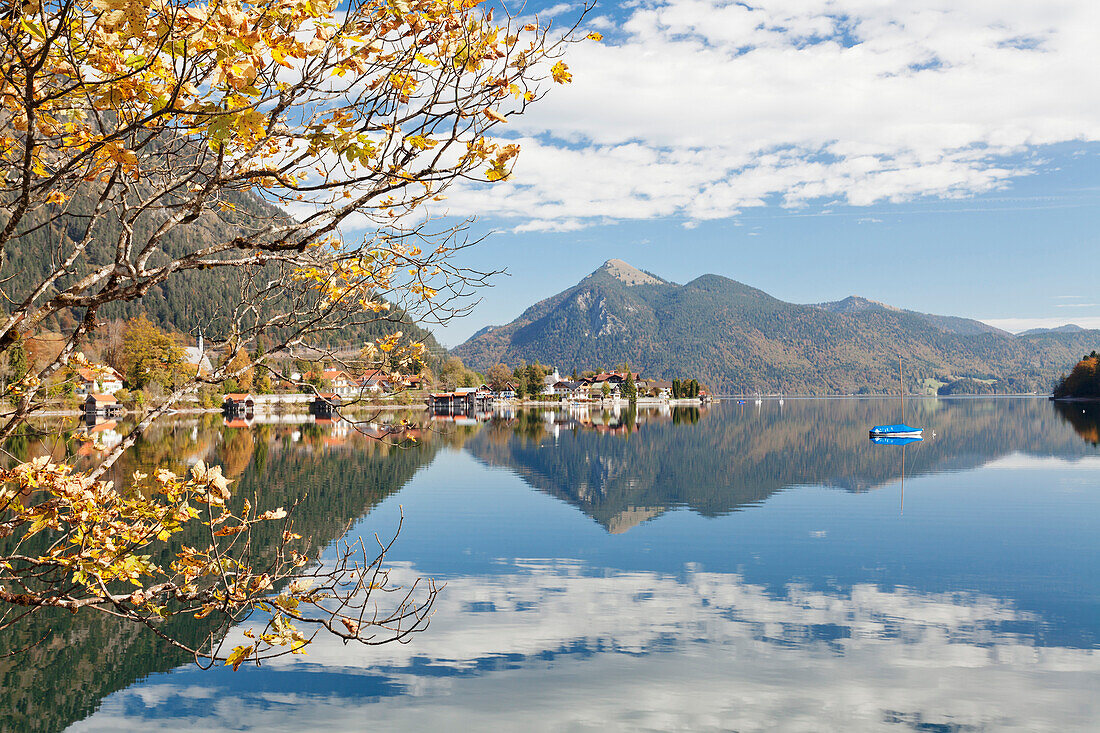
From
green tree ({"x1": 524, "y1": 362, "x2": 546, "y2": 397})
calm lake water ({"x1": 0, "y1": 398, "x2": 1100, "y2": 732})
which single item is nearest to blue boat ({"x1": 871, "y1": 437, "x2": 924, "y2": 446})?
calm lake water ({"x1": 0, "y1": 398, "x2": 1100, "y2": 732})

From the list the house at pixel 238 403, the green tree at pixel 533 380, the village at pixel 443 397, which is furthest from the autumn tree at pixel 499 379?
the house at pixel 238 403

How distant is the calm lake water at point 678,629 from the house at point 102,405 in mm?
63722

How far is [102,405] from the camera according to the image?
89125mm

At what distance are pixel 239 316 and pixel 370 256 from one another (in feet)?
3.95

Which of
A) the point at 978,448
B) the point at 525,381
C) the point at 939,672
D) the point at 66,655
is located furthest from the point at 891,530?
the point at 525,381

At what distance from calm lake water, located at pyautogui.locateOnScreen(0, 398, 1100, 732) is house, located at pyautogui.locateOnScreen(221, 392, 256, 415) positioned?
83464 millimetres

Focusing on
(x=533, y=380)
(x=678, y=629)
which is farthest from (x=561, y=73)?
(x=533, y=380)

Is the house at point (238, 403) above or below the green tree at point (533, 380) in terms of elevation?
below

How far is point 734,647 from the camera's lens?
1430 centimetres

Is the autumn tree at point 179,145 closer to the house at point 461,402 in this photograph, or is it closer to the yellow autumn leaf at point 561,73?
the yellow autumn leaf at point 561,73

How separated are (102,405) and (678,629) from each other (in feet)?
305

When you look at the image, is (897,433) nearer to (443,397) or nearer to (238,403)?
(238,403)

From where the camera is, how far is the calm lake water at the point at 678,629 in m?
11.8

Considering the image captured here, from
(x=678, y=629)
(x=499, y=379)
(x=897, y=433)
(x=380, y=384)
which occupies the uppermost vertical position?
(x=499, y=379)
